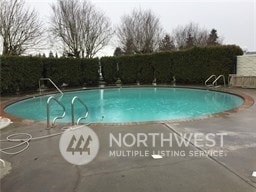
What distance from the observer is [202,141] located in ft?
15.0

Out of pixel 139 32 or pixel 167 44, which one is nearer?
pixel 139 32

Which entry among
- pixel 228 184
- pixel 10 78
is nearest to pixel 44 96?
pixel 10 78

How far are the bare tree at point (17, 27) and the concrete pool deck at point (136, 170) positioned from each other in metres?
15.8

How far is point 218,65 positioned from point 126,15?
1477 centimetres

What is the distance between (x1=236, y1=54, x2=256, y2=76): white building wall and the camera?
14.2 meters

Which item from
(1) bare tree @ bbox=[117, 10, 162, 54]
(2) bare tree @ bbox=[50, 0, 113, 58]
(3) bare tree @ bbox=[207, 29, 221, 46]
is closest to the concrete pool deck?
(2) bare tree @ bbox=[50, 0, 113, 58]

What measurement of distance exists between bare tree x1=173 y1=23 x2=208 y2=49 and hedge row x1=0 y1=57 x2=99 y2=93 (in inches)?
765

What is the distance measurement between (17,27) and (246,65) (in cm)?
1589

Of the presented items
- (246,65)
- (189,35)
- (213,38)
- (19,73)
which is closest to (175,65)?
(246,65)

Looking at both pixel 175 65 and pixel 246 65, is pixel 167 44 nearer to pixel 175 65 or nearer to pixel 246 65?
pixel 175 65

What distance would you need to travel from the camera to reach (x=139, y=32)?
26547 mm

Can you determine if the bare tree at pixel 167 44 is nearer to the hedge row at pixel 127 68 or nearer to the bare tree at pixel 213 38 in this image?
the bare tree at pixel 213 38

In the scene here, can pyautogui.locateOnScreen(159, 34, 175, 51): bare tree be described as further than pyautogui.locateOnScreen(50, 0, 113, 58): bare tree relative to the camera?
Yes

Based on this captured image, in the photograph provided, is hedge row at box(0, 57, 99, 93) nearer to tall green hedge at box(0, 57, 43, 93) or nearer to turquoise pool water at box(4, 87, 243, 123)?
tall green hedge at box(0, 57, 43, 93)
